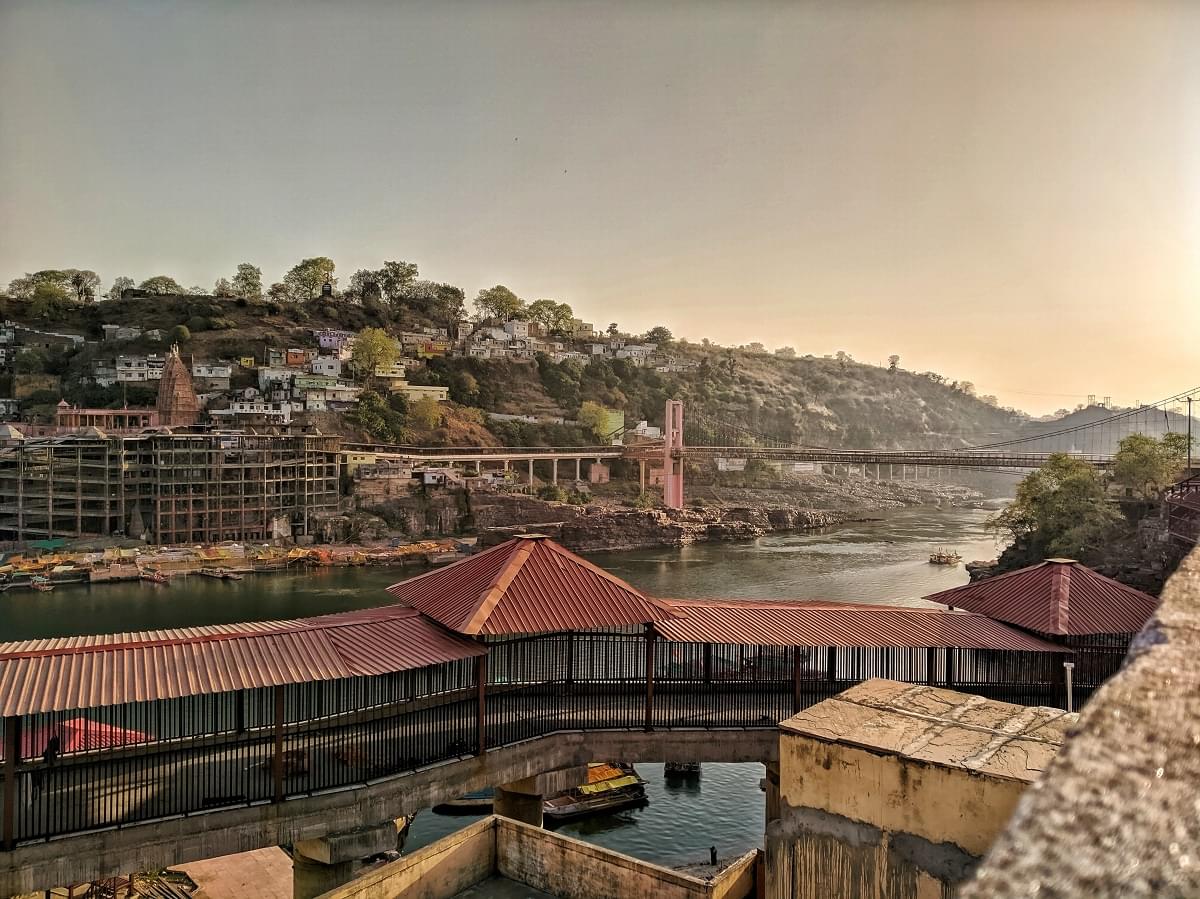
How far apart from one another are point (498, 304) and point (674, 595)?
72.1 m

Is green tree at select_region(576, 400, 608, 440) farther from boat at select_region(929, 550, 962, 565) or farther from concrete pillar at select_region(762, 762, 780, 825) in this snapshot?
concrete pillar at select_region(762, 762, 780, 825)

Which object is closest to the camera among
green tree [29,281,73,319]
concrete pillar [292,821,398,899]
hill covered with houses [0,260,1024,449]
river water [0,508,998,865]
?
concrete pillar [292,821,398,899]

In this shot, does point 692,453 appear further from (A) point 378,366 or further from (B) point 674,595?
(B) point 674,595

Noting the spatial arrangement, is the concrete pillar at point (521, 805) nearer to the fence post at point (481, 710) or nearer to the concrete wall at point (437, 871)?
the fence post at point (481, 710)

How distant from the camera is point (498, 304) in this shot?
341 feet

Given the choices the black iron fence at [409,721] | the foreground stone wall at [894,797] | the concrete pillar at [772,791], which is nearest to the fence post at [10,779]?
the black iron fence at [409,721]

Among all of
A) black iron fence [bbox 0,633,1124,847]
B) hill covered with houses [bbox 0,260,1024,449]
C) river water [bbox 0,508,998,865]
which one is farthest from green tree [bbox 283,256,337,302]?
black iron fence [bbox 0,633,1124,847]

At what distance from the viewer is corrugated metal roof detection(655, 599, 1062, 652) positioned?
10.5 metres

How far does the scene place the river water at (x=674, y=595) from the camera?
45.9 feet

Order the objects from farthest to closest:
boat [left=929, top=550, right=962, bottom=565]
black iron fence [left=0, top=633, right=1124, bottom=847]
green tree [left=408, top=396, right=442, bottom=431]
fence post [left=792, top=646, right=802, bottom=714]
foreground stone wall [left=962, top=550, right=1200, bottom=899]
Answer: green tree [left=408, top=396, right=442, bottom=431] < boat [left=929, top=550, right=962, bottom=565] < fence post [left=792, top=646, right=802, bottom=714] < black iron fence [left=0, top=633, right=1124, bottom=847] < foreground stone wall [left=962, top=550, right=1200, bottom=899]

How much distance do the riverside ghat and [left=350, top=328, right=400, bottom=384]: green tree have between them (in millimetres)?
63365

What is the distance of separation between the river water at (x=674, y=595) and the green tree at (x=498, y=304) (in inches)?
2172

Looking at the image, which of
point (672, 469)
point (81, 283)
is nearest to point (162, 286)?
point (81, 283)

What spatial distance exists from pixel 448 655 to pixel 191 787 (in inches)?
111
